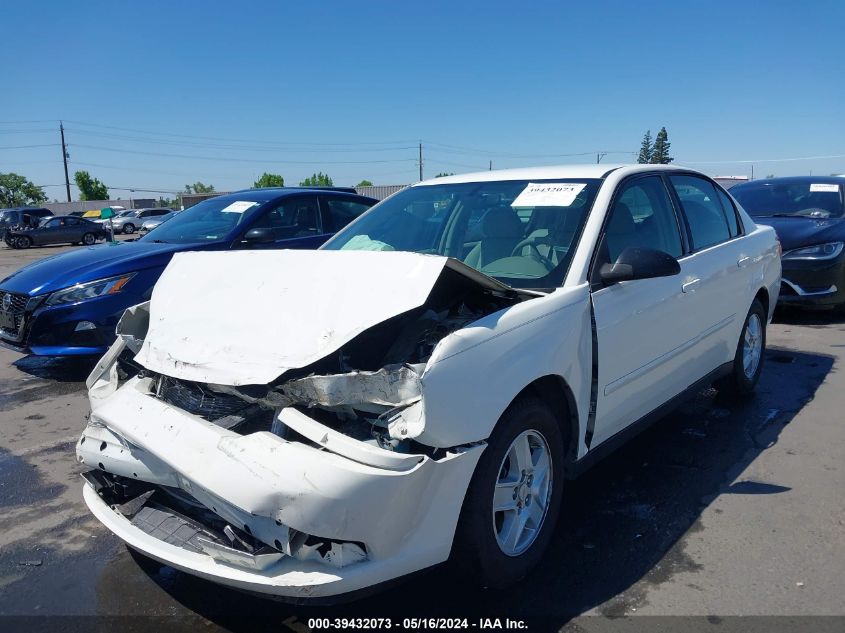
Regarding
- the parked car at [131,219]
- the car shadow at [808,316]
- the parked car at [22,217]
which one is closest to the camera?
the car shadow at [808,316]

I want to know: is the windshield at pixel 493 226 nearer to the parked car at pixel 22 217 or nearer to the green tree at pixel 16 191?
the parked car at pixel 22 217

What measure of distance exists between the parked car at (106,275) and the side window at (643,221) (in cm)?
359

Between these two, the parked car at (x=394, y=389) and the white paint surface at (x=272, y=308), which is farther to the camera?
the white paint surface at (x=272, y=308)

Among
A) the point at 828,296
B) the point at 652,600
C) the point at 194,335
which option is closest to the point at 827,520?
the point at 652,600

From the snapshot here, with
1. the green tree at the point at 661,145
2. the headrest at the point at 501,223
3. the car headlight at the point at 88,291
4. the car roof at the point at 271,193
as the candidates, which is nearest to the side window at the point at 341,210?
the car roof at the point at 271,193

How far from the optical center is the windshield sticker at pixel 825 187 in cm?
877

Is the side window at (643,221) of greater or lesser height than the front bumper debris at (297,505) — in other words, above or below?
above

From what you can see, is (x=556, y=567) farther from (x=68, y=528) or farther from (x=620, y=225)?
(x=68, y=528)

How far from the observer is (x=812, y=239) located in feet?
25.7

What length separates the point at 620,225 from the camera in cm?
362

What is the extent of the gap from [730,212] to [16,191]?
87.6 metres

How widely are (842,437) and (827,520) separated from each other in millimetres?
1349

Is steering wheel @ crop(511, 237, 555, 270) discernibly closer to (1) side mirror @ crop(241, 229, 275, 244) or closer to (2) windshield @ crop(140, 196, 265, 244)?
(1) side mirror @ crop(241, 229, 275, 244)

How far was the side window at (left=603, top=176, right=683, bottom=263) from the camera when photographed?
11.6ft
